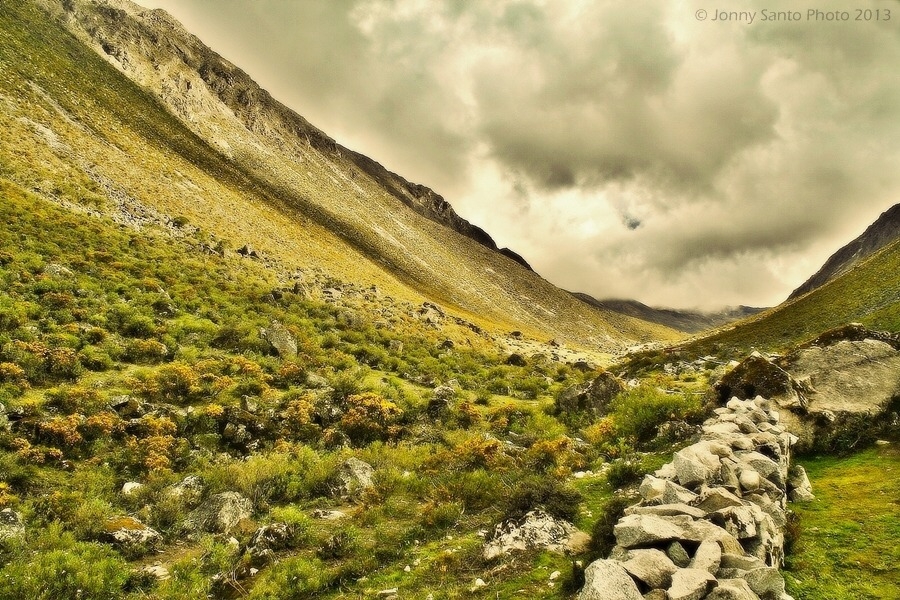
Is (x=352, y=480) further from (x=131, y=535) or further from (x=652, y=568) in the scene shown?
(x=652, y=568)

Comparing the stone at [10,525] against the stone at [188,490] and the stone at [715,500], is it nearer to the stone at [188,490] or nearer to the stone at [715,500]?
the stone at [188,490]

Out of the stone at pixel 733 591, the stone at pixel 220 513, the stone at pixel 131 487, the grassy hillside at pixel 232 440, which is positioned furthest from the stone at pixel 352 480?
the stone at pixel 733 591

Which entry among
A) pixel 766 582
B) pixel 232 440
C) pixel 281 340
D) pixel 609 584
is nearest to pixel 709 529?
pixel 766 582

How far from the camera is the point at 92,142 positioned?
4122cm

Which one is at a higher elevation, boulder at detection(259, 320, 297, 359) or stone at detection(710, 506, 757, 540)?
stone at detection(710, 506, 757, 540)

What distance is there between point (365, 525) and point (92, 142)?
50.5m

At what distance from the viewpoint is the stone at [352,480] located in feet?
34.7

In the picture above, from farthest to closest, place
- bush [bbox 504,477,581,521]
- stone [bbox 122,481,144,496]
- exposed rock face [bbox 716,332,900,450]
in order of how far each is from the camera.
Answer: stone [bbox 122,481,144,496], exposed rock face [bbox 716,332,900,450], bush [bbox 504,477,581,521]

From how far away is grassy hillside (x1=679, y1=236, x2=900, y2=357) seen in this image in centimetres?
3645

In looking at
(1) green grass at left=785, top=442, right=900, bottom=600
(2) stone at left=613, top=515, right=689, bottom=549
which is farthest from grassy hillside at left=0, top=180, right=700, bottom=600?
(1) green grass at left=785, top=442, right=900, bottom=600

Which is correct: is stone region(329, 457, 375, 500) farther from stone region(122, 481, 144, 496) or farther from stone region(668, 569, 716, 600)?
stone region(668, 569, 716, 600)

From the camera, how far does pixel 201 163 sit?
205ft

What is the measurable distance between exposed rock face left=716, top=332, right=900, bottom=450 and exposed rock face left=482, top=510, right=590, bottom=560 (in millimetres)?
4461

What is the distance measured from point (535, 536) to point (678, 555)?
8.75ft
